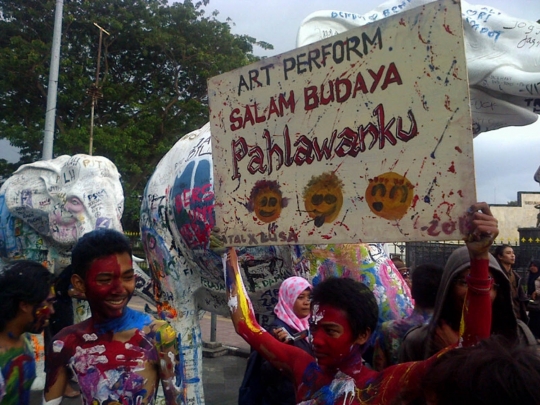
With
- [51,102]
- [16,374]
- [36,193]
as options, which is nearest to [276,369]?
[16,374]

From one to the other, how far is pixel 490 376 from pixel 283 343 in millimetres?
1095

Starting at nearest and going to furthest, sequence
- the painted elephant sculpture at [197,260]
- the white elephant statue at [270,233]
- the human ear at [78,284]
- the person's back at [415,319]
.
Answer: the human ear at [78,284] < the person's back at [415,319] < the white elephant statue at [270,233] < the painted elephant sculpture at [197,260]

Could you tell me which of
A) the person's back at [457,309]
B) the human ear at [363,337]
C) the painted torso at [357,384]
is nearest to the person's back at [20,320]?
the painted torso at [357,384]

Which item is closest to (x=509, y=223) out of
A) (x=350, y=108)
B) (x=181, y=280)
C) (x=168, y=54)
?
(x=168, y=54)

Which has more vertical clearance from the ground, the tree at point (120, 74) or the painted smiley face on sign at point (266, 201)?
the tree at point (120, 74)

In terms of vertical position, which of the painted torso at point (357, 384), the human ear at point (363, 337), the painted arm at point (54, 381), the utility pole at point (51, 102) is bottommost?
the painted arm at point (54, 381)

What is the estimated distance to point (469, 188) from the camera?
159cm

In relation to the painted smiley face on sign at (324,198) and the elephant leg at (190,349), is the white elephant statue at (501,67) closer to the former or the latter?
the painted smiley face on sign at (324,198)

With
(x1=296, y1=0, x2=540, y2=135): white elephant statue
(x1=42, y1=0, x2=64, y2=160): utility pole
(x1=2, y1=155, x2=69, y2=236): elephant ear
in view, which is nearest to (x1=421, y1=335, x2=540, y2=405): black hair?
(x1=296, y1=0, x2=540, y2=135): white elephant statue

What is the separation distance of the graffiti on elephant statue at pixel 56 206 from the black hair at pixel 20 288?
11.0 feet

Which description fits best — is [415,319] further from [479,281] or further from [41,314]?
[41,314]

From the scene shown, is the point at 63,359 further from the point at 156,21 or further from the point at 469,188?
the point at 156,21

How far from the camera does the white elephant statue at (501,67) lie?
2387 millimetres

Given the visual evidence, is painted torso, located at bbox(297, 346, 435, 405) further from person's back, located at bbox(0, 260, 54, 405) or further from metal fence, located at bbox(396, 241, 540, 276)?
metal fence, located at bbox(396, 241, 540, 276)
